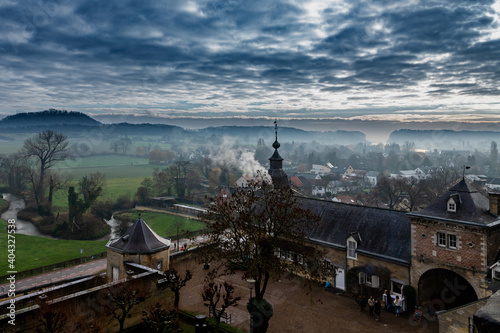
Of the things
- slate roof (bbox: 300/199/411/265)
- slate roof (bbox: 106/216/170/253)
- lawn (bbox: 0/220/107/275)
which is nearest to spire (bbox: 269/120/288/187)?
slate roof (bbox: 300/199/411/265)

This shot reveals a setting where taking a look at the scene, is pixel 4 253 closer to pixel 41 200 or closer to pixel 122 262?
pixel 41 200

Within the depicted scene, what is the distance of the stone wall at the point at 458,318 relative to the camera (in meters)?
19.2

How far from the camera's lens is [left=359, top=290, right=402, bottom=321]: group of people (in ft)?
82.2

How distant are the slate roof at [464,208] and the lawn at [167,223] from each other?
145ft

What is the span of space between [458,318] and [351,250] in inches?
392

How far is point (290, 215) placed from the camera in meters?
21.8

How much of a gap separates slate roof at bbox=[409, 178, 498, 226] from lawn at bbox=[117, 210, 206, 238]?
44202 mm

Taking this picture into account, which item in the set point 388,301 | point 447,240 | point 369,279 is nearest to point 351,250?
point 369,279

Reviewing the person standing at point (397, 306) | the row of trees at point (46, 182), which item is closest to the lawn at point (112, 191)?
the row of trees at point (46, 182)

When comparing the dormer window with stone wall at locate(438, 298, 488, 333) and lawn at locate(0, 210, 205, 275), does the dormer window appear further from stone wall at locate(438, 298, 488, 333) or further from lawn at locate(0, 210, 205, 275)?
lawn at locate(0, 210, 205, 275)

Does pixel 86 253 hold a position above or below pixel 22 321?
below

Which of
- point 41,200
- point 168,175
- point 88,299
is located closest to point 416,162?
point 168,175

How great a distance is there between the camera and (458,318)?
19.9 meters

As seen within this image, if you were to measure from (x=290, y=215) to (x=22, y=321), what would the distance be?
53.3 ft
